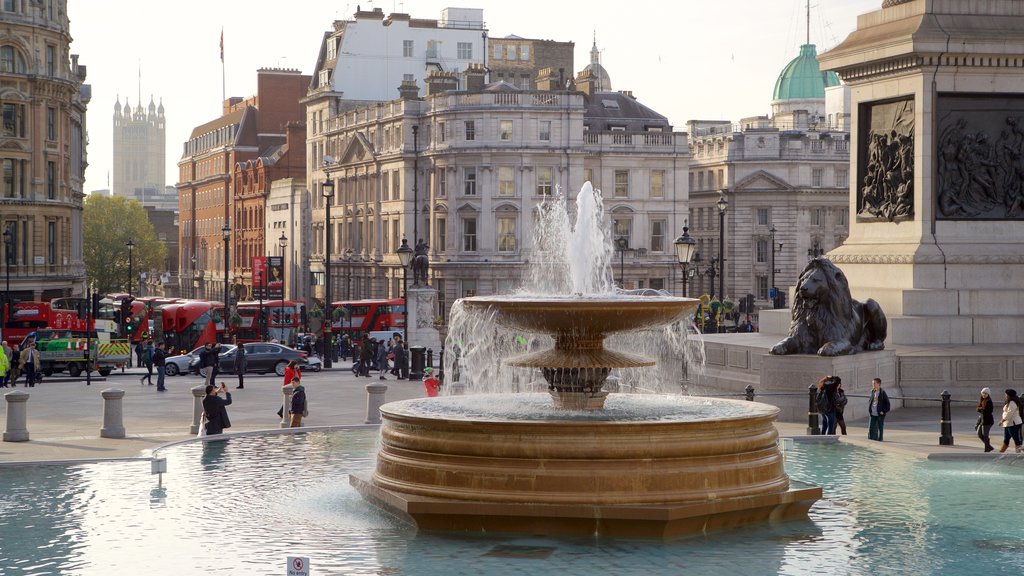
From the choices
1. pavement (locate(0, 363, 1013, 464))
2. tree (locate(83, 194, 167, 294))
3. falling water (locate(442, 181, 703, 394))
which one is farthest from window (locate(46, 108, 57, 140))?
tree (locate(83, 194, 167, 294))

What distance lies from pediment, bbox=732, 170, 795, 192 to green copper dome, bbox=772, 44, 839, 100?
122 feet

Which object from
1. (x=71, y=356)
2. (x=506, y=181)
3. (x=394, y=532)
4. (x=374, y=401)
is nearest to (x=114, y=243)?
(x=506, y=181)

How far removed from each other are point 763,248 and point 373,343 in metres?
57.7

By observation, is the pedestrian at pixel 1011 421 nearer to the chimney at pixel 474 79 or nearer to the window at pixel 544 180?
the window at pixel 544 180

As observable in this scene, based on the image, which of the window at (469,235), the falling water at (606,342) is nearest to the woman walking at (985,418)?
the falling water at (606,342)

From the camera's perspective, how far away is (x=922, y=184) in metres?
27.9

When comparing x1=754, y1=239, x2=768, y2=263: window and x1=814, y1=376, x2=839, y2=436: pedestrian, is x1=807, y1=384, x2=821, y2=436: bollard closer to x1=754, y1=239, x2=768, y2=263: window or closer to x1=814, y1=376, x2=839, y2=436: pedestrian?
x1=814, y1=376, x2=839, y2=436: pedestrian

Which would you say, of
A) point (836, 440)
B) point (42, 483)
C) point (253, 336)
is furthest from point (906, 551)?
point (253, 336)

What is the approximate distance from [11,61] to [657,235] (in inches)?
1438

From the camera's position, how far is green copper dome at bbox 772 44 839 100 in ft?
454

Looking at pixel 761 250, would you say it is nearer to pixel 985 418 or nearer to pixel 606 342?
pixel 606 342

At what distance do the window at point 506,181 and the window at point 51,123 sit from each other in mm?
24254

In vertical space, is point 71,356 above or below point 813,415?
below

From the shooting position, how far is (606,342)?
25.3 meters
